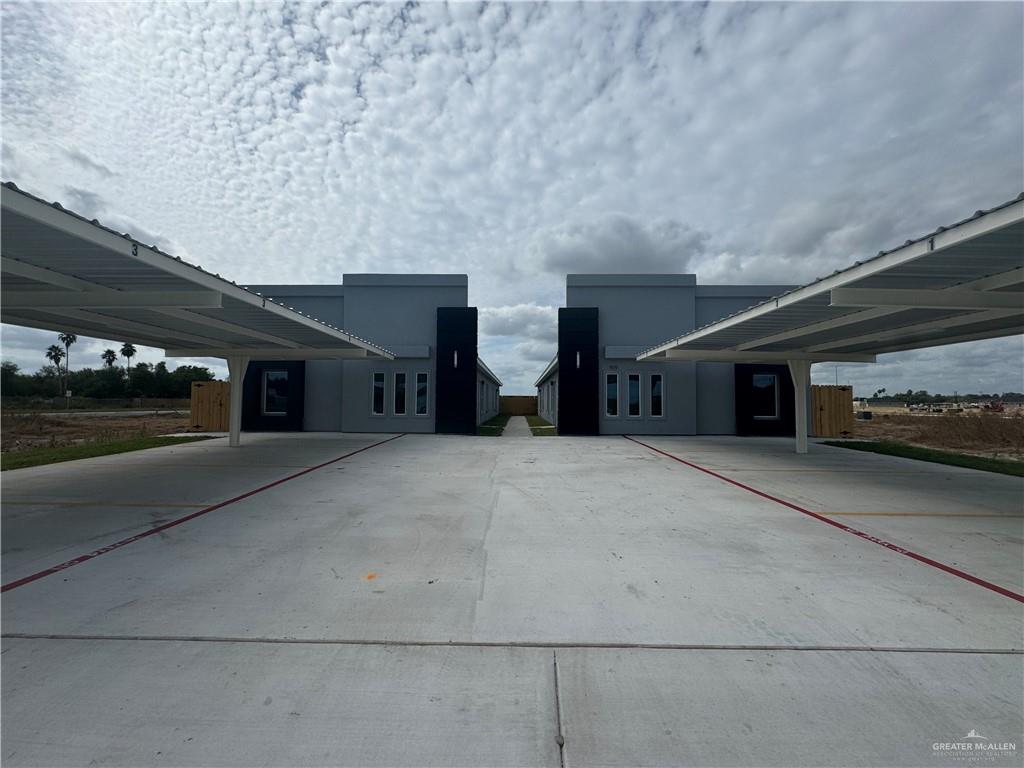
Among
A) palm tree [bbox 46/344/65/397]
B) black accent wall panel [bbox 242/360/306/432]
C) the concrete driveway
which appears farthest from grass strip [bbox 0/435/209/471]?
palm tree [bbox 46/344/65/397]

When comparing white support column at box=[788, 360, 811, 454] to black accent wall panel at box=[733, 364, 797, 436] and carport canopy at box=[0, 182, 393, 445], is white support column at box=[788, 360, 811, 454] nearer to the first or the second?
black accent wall panel at box=[733, 364, 797, 436]

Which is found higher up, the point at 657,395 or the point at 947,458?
the point at 657,395

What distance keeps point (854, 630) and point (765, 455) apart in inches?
453

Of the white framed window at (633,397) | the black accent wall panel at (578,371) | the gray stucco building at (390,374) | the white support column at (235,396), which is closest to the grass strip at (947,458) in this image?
the white framed window at (633,397)

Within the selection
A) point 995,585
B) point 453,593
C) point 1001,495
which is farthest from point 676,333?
point 453,593

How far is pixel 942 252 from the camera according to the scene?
599 centimetres

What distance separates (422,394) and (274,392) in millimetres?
6800

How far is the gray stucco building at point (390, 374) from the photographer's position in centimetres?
2117

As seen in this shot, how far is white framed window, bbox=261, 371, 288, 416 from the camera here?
21844mm

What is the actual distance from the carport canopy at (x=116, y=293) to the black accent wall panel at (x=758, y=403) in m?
16.1

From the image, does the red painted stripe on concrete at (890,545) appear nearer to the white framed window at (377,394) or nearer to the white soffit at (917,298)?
the white soffit at (917,298)

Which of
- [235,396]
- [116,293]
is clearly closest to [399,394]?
[235,396]

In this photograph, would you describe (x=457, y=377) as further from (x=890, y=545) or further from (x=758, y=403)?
(x=890, y=545)

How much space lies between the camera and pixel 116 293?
8461mm
